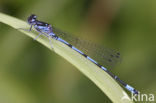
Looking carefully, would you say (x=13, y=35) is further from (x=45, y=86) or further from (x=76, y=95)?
(x=76, y=95)

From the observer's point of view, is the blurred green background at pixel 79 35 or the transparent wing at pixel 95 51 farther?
the transparent wing at pixel 95 51

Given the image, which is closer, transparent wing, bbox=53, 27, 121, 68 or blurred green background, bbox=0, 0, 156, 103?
blurred green background, bbox=0, 0, 156, 103

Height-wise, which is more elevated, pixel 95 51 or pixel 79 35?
pixel 79 35

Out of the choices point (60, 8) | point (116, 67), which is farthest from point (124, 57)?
point (60, 8)
